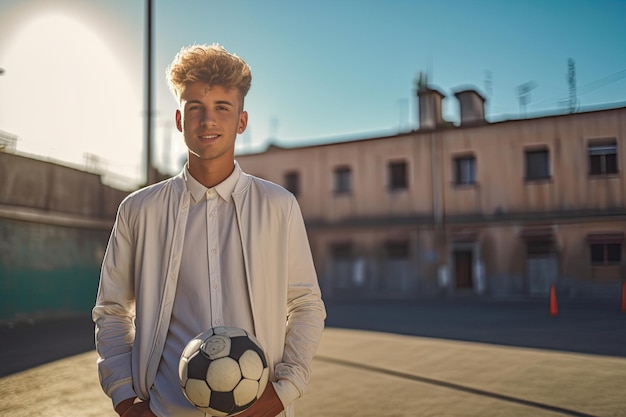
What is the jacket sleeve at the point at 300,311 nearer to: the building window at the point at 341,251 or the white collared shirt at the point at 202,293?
the white collared shirt at the point at 202,293

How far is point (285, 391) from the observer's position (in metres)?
1.91

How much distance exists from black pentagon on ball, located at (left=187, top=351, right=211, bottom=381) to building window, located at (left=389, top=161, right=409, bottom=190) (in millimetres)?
25819

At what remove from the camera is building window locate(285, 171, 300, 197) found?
30197 millimetres

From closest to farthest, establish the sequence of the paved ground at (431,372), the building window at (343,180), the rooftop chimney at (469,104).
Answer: the paved ground at (431,372) < the rooftop chimney at (469,104) < the building window at (343,180)

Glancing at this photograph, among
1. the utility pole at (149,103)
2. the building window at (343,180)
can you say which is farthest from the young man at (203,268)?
the building window at (343,180)

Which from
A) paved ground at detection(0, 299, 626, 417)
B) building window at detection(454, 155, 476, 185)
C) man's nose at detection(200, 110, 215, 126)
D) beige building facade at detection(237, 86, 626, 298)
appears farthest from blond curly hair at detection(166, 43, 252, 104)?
building window at detection(454, 155, 476, 185)

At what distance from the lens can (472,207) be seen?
2545cm

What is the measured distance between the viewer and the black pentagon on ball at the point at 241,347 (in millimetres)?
1847

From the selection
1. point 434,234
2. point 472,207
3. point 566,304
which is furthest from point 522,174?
point 566,304

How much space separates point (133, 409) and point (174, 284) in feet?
1.46

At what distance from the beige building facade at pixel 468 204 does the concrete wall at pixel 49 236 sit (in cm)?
1339

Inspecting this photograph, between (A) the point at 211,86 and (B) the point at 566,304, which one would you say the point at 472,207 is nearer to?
(B) the point at 566,304

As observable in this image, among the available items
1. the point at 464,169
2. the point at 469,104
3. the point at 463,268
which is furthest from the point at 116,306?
the point at 469,104

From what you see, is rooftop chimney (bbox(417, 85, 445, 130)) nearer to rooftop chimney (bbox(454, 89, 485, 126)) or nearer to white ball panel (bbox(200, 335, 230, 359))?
rooftop chimney (bbox(454, 89, 485, 126))
